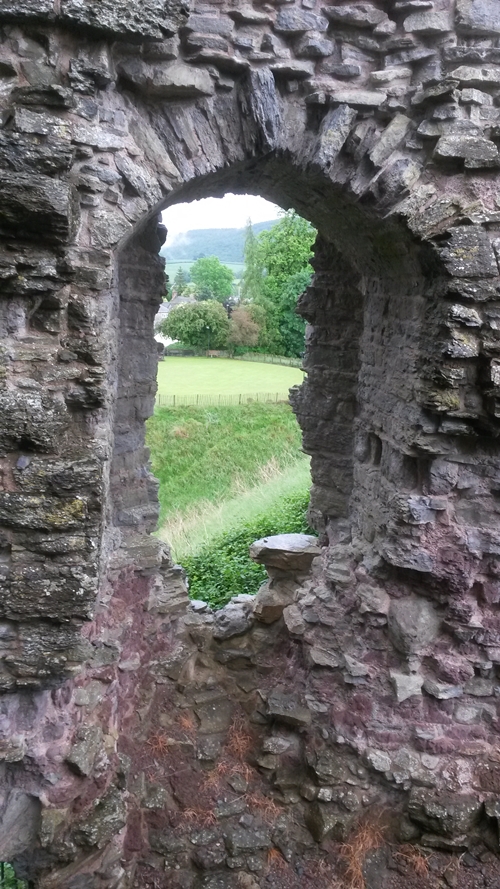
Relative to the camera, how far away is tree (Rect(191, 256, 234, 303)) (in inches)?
925

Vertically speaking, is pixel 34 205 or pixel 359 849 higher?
pixel 34 205

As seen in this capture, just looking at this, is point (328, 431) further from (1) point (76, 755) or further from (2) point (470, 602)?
(1) point (76, 755)

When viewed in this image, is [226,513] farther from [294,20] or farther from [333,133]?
[294,20]

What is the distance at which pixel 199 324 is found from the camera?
18266 millimetres

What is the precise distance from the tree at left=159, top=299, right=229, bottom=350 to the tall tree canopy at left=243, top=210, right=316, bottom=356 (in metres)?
1.19

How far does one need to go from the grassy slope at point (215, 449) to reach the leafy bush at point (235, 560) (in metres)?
2.61

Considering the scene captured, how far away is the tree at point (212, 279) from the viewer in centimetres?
2348

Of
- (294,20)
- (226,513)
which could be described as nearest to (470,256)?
(294,20)

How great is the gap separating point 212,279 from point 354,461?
19723 millimetres

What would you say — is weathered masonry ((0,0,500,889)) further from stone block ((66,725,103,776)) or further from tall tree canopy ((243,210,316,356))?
tall tree canopy ((243,210,316,356))

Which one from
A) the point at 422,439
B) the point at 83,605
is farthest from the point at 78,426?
the point at 422,439

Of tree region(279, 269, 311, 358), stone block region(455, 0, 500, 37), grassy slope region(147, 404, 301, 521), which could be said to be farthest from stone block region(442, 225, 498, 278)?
tree region(279, 269, 311, 358)

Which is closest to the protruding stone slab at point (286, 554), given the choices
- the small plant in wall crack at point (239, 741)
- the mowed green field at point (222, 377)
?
the small plant in wall crack at point (239, 741)

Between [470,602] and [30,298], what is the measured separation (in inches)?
134
